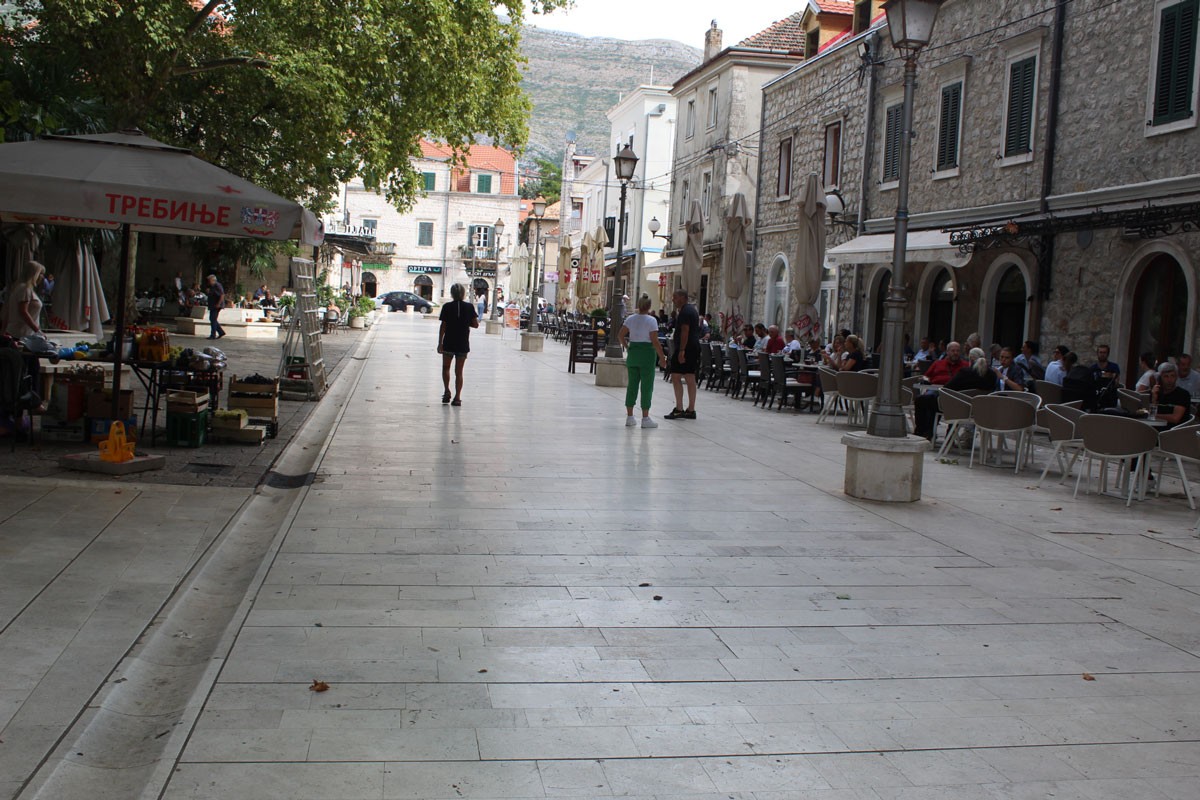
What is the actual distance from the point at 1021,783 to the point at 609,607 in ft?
7.42

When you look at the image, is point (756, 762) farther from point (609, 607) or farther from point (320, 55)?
point (320, 55)

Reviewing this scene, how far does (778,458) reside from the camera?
10930 mm

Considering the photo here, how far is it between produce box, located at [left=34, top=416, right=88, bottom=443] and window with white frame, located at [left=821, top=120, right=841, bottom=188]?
704 inches

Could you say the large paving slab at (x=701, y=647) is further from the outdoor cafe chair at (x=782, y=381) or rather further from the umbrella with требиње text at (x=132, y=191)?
the outdoor cafe chair at (x=782, y=381)

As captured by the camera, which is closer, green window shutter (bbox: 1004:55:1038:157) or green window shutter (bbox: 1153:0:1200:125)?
green window shutter (bbox: 1153:0:1200:125)

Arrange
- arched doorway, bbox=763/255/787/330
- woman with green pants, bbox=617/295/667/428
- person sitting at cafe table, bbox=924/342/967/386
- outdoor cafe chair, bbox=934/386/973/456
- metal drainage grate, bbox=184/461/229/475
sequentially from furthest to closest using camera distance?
arched doorway, bbox=763/255/787/330
person sitting at cafe table, bbox=924/342/967/386
woman with green pants, bbox=617/295/667/428
outdoor cafe chair, bbox=934/386/973/456
metal drainage grate, bbox=184/461/229/475

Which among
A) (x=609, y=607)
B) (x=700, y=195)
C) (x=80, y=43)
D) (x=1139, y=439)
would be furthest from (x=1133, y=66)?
(x=700, y=195)

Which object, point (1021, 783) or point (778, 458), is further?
point (778, 458)

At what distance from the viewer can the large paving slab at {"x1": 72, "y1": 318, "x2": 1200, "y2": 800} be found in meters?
3.52

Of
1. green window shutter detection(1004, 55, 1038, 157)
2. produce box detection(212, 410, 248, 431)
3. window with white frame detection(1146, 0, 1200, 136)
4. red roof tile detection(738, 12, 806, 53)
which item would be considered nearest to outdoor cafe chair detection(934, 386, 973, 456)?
window with white frame detection(1146, 0, 1200, 136)

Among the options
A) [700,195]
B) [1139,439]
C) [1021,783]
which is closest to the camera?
[1021,783]

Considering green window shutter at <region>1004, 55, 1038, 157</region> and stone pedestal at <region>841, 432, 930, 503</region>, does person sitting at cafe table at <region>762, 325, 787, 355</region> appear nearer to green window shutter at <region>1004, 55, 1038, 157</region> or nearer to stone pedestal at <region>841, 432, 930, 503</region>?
green window shutter at <region>1004, 55, 1038, 157</region>

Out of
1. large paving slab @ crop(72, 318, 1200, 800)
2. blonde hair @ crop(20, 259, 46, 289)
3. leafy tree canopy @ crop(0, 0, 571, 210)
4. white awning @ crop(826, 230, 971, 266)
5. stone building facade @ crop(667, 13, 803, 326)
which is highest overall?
stone building facade @ crop(667, 13, 803, 326)

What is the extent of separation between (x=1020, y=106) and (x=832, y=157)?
7437 mm
